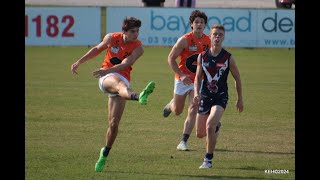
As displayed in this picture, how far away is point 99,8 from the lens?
35.8 m

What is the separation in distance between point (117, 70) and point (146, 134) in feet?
12.7

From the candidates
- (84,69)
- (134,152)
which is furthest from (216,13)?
(134,152)

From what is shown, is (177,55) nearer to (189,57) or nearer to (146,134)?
(189,57)

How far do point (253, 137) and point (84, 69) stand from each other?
15331 mm

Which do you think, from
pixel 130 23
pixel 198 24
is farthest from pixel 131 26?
pixel 198 24

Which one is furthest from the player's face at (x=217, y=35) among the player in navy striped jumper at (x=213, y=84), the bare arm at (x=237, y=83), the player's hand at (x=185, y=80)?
the player's hand at (x=185, y=80)

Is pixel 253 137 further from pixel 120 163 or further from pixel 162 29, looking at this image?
pixel 162 29

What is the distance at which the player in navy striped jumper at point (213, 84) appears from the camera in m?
13.1

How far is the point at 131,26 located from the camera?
13.0m

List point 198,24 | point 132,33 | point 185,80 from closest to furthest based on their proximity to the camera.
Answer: point 132,33 < point 185,80 < point 198,24

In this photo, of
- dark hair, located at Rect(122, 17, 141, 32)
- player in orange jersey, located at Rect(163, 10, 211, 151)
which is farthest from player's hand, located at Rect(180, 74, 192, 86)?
dark hair, located at Rect(122, 17, 141, 32)
